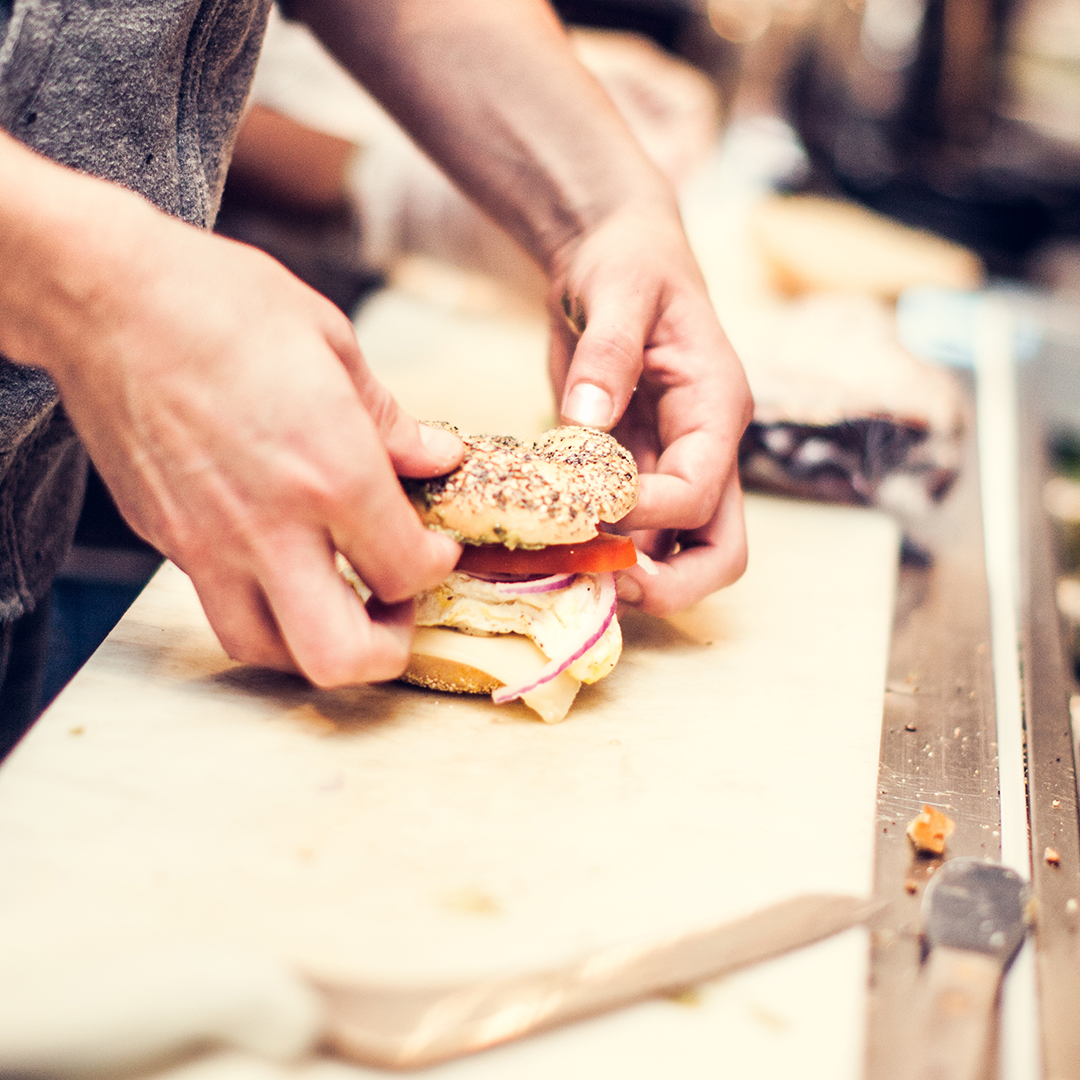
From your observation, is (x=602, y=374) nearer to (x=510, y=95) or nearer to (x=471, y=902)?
(x=510, y=95)

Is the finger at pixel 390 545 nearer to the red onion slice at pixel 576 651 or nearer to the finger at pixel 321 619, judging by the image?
the finger at pixel 321 619

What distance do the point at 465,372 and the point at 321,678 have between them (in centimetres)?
167

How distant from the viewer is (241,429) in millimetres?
1141

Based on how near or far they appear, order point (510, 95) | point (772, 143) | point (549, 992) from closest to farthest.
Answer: point (549, 992) < point (510, 95) < point (772, 143)

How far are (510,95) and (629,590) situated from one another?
3.59ft

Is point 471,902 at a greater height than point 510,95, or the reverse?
point 510,95

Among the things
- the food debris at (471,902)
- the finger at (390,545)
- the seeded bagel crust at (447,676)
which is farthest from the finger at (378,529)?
the food debris at (471,902)

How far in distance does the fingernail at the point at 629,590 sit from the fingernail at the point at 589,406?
273 mm

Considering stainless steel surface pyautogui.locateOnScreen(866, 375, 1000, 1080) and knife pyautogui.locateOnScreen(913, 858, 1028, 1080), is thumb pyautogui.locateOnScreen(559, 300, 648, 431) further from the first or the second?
knife pyautogui.locateOnScreen(913, 858, 1028, 1080)

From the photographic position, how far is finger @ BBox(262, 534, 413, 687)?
1211 mm

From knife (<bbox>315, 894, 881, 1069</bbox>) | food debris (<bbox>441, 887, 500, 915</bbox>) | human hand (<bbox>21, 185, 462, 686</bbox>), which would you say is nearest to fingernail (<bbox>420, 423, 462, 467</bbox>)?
human hand (<bbox>21, 185, 462, 686</bbox>)

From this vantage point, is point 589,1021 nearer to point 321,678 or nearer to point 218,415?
point 321,678

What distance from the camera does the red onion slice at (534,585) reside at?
5.00ft

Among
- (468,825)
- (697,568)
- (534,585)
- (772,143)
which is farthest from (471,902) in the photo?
(772,143)
